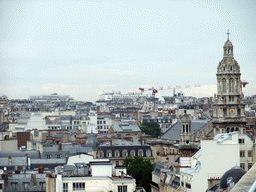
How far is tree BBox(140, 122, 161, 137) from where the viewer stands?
16500 cm

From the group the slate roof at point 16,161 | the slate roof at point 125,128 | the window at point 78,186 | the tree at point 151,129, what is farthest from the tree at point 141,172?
the tree at point 151,129

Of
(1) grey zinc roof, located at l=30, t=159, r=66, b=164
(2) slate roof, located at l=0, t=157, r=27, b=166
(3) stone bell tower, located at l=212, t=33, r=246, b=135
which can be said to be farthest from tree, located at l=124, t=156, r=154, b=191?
(3) stone bell tower, located at l=212, t=33, r=246, b=135

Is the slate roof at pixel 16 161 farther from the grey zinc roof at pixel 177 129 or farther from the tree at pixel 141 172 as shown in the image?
the grey zinc roof at pixel 177 129

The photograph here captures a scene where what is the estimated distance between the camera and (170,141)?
114312 millimetres

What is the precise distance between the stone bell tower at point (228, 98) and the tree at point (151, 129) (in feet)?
203

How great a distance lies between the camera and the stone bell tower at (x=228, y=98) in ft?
326

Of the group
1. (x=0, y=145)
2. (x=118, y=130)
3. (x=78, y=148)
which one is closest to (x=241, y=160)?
(x=78, y=148)

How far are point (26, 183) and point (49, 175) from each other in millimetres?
6065

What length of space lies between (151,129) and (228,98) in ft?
223

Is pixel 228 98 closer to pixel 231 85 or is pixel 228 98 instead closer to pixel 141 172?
pixel 231 85

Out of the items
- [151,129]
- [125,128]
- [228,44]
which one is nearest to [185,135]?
[228,44]

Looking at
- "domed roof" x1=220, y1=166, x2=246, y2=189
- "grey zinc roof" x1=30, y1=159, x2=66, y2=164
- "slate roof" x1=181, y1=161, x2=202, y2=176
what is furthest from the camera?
"grey zinc roof" x1=30, y1=159, x2=66, y2=164

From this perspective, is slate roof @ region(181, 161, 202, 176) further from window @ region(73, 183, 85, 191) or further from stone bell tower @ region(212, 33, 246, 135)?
stone bell tower @ region(212, 33, 246, 135)

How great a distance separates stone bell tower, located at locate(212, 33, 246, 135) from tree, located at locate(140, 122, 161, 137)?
61817 mm
